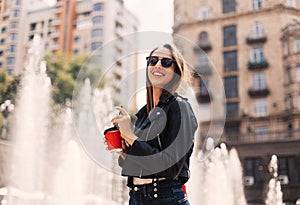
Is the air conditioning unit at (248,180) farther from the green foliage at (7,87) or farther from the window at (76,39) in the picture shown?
the window at (76,39)

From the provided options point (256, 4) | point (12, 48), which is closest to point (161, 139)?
point (256, 4)

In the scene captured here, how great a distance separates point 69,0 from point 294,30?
19829 mm

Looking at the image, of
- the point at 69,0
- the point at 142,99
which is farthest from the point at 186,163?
the point at 69,0

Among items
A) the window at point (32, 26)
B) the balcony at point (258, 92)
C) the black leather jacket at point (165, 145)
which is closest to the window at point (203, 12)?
the balcony at point (258, 92)

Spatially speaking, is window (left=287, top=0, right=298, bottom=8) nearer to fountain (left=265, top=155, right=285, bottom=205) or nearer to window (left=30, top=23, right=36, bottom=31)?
fountain (left=265, top=155, right=285, bottom=205)

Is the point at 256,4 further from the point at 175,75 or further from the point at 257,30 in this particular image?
the point at 175,75

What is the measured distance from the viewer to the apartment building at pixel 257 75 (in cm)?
2070

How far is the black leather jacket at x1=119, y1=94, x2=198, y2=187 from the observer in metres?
1.59

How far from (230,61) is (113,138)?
23458mm

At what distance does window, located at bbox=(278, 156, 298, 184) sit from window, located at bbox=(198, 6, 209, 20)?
10.2 metres

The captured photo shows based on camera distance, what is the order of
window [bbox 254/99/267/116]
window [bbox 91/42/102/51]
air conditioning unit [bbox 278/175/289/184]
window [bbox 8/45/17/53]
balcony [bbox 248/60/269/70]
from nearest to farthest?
air conditioning unit [bbox 278/175/289/184] < window [bbox 254/99/267/116] < balcony [bbox 248/60/269/70] < window [bbox 8/45/17/53] < window [bbox 91/42/102/51]

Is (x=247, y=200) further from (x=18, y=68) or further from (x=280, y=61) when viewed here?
(x=18, y=68)

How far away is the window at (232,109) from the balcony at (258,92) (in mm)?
1055

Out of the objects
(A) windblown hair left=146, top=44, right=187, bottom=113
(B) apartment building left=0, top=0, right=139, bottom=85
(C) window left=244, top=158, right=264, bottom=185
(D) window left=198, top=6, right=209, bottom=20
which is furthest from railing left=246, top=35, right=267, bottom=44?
(A) windblown hair left=146, top=44, right=187, bottom=113
